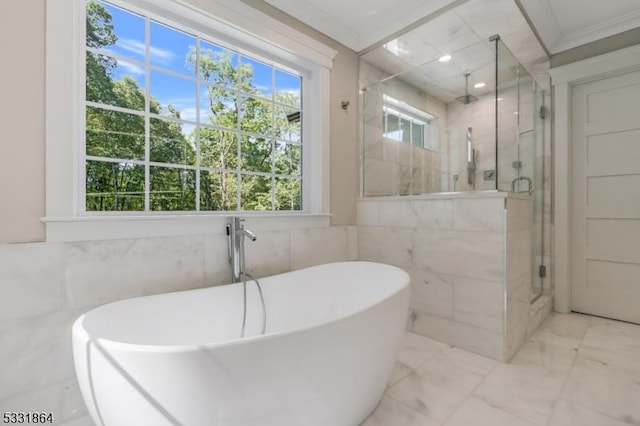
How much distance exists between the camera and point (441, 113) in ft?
8.89

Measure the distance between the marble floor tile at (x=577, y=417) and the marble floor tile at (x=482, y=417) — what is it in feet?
0.49

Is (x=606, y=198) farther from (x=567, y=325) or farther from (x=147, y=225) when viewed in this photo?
(x=147, y=225)

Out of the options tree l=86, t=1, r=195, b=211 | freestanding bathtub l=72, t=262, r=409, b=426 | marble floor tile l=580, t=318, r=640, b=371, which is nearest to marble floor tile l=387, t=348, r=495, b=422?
freestanding bathtub l=72, t=262, r=409, b=426

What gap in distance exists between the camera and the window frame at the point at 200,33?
1.30 m

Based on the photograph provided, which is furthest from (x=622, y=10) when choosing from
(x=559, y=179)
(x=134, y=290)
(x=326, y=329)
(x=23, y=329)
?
(x=23, y=329)

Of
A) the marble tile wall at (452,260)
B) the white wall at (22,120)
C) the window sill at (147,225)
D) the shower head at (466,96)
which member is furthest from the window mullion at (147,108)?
the shower head at (466,96)

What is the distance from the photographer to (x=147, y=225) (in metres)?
1.55

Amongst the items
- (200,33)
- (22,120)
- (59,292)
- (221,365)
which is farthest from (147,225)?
(200,33)

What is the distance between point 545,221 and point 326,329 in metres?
2.67

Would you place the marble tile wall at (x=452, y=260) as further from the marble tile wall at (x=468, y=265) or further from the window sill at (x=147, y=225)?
the window sill at (x=147, y=225)

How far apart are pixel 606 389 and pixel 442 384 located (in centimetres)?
83

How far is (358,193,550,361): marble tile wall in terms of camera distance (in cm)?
184

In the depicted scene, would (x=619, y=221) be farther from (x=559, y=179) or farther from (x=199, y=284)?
(x=199, y=284)

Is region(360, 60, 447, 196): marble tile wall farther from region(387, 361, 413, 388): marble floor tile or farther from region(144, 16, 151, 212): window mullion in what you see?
region(144, 16, 151, 212): window mullion
